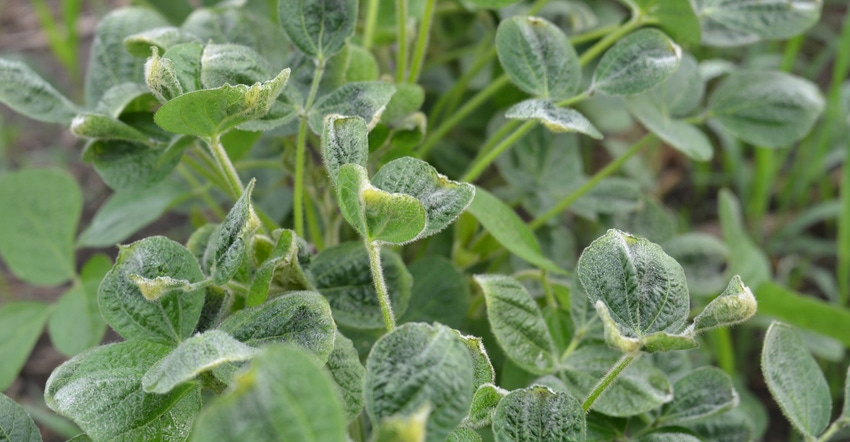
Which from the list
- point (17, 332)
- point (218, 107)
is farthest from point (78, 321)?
point (218, 107)

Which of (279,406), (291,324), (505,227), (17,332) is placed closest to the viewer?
(279,406)

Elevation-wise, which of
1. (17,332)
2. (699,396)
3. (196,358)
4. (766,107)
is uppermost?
(196,358)

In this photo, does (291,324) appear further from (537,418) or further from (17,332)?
(17,332)

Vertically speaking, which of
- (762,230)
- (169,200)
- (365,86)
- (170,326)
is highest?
(365,86)

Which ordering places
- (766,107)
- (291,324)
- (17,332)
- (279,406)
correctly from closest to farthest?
(279,406) → (291,324) → (766,107) → (17,332)

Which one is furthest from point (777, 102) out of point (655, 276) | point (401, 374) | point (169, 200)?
point (169, 200)

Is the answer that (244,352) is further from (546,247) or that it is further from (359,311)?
(546,247)
